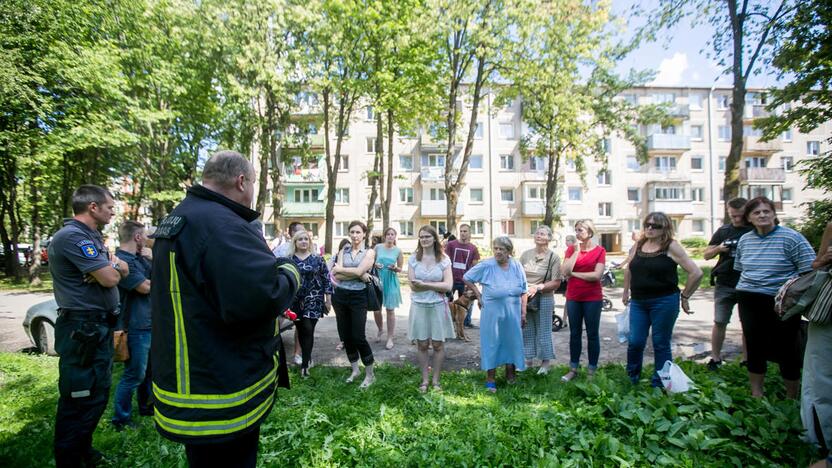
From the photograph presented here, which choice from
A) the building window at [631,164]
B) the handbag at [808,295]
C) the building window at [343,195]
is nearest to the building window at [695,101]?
the building window at [631,164]

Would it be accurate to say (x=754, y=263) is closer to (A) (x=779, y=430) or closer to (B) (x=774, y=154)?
(A) (x=779, y=430)

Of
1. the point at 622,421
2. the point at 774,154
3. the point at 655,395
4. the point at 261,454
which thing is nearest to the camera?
the point at 261,454

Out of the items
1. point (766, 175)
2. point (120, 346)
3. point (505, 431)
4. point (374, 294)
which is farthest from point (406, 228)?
point (766, 175)

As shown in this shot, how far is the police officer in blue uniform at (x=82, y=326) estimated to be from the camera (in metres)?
3.11

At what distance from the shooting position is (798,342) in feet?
13.6

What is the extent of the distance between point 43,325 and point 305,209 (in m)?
32.9

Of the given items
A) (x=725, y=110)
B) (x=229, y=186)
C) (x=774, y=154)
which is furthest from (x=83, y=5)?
(x=774, y=154)

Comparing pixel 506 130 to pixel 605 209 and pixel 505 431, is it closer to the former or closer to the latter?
pixel 605 209

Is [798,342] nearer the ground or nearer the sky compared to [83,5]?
nearer the ground

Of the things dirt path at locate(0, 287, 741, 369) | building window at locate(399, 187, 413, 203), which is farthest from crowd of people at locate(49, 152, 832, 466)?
building window at locate(399, 187, 413, 203)

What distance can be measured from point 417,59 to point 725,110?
4144 cm

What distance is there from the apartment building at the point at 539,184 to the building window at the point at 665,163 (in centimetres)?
9

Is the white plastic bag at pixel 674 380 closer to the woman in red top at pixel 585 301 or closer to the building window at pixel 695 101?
the woman in red top at pixel 585 301

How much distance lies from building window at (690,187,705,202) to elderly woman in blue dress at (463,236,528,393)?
45.7 m
